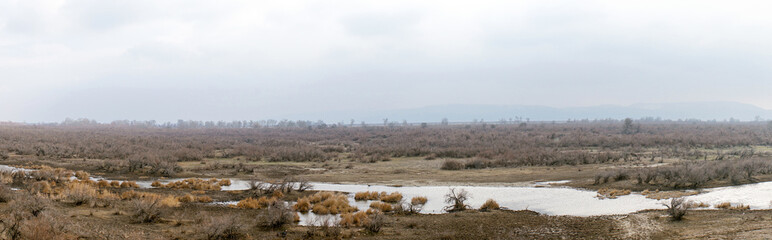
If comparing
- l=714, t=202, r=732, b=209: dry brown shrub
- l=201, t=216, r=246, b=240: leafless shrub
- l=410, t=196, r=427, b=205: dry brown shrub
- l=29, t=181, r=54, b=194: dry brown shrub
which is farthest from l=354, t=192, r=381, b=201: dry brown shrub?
l=714, t=202, r=732, b=209: dry brown shrub

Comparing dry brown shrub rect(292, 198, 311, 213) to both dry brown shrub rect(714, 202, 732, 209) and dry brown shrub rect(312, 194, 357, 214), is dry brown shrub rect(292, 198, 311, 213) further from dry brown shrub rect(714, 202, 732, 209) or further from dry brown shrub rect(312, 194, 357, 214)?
dry brown shrub rect(714, 202, 732, 209)

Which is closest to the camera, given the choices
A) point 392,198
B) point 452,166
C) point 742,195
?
point 742,195

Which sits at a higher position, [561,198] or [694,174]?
[694,174]

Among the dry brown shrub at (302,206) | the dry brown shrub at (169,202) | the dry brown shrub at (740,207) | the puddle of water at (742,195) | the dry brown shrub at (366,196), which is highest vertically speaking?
the dry brown shrub at (740,207)

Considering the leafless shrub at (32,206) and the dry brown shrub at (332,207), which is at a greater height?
the leafless shrub at (32,206)

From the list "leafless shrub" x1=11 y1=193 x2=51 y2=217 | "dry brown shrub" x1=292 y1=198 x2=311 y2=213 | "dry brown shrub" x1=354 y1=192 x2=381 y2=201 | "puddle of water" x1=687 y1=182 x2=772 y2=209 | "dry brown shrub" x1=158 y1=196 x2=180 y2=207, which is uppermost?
"leafless shrub" x1=11 y1=193 x2=51 y2=217

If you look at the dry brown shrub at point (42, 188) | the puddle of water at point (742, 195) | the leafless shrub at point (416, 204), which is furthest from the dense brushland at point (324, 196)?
the puddle of water at point (742, 195)

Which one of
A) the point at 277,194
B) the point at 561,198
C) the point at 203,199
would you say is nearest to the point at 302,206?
the point at 277,194

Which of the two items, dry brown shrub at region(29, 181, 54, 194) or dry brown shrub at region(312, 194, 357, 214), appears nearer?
dry brown shrub at region(312, 194, 357, 214)

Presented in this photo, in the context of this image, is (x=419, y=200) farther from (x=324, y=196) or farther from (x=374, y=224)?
(x=374, y=224)

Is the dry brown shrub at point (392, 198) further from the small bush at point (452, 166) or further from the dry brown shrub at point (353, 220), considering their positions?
the small bush at point (452, 166)

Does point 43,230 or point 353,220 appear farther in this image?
point 353,220

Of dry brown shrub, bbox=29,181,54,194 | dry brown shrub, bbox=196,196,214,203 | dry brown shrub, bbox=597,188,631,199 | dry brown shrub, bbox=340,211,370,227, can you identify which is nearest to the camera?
dry brown shrub, bbox=340,211,370,227

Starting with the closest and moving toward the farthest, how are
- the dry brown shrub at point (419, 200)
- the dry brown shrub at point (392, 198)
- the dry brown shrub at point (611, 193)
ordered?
the dry brown shrub at point (419, 200), the dry brown shrub at point (392, 198), the dry brown shrub at point (611, 193)
